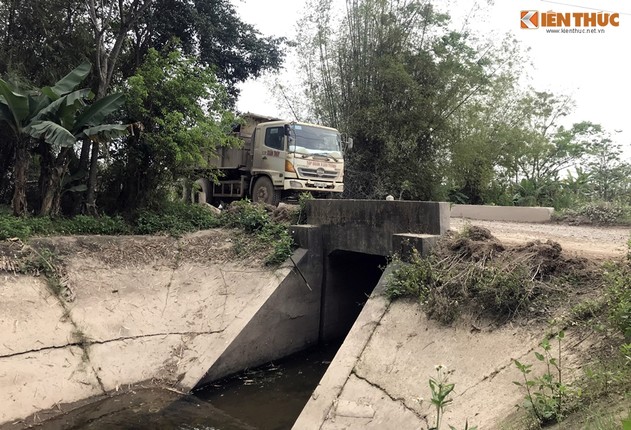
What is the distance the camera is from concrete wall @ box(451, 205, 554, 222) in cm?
1323

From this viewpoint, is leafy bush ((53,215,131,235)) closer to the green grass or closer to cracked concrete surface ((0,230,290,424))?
the green grass

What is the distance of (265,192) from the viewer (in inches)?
536

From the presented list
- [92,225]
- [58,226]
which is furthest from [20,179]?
[92,225]

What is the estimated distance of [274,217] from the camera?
10602mm

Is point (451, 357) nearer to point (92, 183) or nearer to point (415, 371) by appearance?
point (415, 371)

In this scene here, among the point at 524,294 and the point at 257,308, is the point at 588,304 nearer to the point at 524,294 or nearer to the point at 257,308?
the point at 524,294

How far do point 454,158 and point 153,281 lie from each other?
45.2 ft

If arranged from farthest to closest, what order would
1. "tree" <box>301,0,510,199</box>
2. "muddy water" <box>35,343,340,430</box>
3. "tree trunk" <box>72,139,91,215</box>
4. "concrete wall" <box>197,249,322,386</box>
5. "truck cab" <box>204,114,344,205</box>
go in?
1. "tree" <box>301,0,510,199</box>
2. "truck cab" <box>204,114,344,205</box>
3. "tree trunk" <box>72,139,91,215</box>
4. "concrete wall" <box>197,249,322,386</box>
5. "muddy water" <box>35,343,340,430</box>

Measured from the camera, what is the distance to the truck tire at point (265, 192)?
525 inches

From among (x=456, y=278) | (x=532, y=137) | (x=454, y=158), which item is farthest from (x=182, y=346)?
(x=532, y=137)

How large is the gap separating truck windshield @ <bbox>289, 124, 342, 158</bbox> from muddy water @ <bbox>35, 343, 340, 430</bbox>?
667cm

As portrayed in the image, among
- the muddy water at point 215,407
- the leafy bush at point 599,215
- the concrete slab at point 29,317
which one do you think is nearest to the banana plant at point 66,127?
the concrete slab at point 29,317

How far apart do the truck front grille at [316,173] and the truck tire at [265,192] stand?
920 millimetres

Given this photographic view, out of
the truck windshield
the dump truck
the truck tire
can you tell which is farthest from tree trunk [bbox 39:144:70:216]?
the truck windshield
